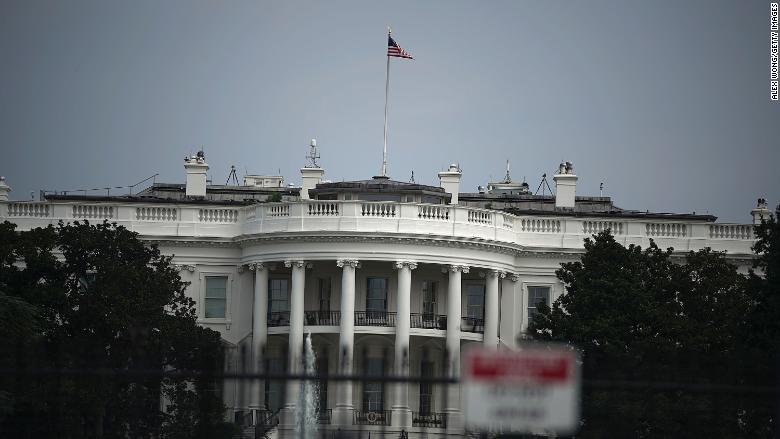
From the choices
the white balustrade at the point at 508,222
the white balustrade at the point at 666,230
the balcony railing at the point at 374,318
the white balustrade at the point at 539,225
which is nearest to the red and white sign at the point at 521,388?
the balcony railing at the point at 374,318

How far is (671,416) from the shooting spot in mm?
28531

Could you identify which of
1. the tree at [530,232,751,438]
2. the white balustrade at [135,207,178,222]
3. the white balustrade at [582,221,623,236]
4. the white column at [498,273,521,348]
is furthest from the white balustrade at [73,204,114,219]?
the tree at [530,232,751,438]

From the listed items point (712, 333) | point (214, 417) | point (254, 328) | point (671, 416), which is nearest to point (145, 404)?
point (214, 417)

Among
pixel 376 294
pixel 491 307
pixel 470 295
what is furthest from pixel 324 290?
pixel 491 307

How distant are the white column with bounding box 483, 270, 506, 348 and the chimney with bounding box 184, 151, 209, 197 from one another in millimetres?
16655

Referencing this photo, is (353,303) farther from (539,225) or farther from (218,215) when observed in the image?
(539,225)

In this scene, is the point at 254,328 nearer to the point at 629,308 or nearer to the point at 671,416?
the point at 629,308

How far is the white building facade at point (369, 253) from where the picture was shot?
85625mm

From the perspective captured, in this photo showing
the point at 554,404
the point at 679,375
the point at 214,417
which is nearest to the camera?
the point at 554,404

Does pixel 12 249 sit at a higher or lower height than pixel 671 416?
higher

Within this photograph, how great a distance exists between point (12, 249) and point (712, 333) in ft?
83.3

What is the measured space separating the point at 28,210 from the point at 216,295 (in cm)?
927

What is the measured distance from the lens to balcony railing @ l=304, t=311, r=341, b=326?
87.8m

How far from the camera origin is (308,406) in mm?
29578
